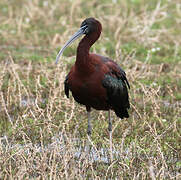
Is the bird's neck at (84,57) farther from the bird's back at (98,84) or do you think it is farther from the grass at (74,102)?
the grass at (74,102)

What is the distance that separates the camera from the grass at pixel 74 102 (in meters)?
5.70

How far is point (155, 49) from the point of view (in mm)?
11000

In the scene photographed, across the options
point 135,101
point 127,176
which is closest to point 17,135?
point 127,176

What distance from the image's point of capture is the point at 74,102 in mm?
7824

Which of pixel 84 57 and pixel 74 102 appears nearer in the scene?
pixel 84 57

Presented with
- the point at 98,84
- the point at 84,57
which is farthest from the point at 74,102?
the point at 84,57

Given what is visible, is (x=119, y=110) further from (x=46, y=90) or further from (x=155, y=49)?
(x=155, y=49)

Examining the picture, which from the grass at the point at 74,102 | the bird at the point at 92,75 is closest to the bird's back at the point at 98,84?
the bird at the point at 92,75

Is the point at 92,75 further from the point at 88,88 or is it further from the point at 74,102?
the point at 74,102

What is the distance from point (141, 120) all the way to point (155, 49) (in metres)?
3.66

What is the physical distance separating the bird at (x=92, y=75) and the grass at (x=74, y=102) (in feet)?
1.50

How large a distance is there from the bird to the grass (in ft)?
1.50

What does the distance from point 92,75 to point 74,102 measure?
1.72 meters

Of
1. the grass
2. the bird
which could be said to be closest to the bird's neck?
the bird
